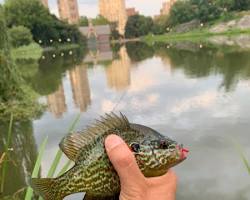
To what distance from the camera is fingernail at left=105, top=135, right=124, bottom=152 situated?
4.94 feet

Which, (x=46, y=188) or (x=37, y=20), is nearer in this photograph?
(x=46, y=188)

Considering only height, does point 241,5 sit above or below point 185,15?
above

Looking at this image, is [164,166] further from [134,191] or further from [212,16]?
[212,16]

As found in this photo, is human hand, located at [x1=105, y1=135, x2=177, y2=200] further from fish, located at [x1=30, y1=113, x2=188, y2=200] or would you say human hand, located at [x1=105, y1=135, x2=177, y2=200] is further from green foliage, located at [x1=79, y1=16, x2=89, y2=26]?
green foliage, located at [x1=79, y1=16, x2=89, y2=26]

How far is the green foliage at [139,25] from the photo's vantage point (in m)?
101

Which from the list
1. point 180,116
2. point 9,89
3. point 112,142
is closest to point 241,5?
point 180,116

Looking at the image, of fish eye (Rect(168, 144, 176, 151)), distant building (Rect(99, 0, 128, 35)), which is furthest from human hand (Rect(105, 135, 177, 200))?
distant building (Rect(99, 0, 128, 35))

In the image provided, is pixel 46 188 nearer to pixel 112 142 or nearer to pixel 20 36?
pixel 112 142

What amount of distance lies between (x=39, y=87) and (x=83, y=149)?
64.0ft

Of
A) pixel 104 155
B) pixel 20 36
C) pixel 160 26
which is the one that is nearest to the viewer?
pixel 104 155

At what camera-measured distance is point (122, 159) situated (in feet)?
4.87

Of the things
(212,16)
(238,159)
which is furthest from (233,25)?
(238,159)

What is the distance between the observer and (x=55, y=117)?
1298 cm

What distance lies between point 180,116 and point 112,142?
10200mm
